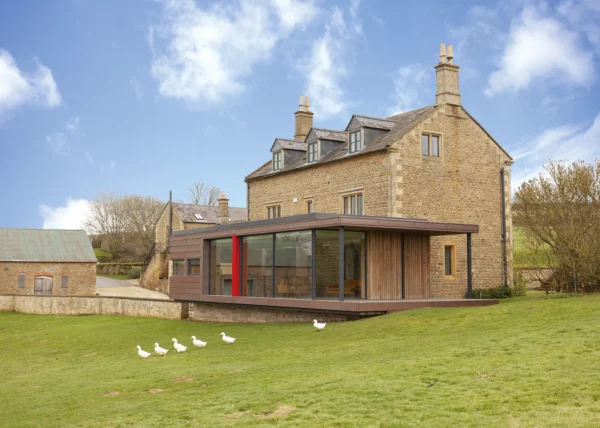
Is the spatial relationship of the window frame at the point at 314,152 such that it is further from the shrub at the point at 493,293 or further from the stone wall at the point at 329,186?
the shrub at the point at 493,293

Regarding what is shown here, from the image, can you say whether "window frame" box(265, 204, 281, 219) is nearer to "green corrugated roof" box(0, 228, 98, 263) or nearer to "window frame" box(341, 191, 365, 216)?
"window frame" box(341, 191, 365, 216)

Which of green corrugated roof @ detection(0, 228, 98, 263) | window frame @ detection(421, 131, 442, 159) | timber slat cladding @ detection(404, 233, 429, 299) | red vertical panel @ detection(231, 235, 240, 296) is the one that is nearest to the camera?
timber slat cladding @ detection(404, 233, 429, 299)

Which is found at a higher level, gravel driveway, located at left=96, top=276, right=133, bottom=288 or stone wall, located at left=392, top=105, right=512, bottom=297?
stone wall, located at left=392, top=105, right=512, bottom=297

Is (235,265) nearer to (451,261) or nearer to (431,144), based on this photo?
(451,261)

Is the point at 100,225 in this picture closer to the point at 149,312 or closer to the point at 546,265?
the point at 149,312

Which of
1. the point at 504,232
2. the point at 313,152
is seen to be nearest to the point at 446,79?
the point at 313,152

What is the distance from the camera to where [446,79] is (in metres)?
30.7

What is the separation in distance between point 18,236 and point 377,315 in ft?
135

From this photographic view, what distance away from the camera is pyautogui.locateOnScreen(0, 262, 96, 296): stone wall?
166 feet

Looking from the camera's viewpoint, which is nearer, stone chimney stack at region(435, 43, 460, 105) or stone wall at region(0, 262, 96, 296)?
stone chimney stack at region(435, 43, 460, 105)

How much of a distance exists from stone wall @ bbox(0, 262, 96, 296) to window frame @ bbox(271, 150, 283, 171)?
23523 mm

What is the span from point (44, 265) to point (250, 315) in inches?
1201

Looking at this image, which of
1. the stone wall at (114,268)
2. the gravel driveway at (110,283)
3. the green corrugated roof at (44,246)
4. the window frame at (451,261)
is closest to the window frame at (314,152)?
the window frame at (451,261)

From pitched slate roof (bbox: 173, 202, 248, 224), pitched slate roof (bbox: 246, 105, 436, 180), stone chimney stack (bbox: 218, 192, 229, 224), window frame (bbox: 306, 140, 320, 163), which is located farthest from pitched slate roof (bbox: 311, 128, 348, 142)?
pitched slate roof (bbox: 173, 202, 248, 224)
